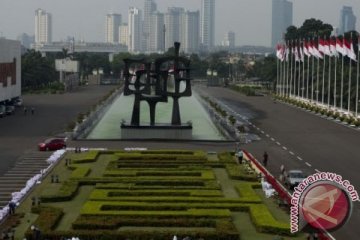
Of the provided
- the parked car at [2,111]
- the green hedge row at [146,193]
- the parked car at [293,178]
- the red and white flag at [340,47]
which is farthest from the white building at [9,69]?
the green hedge row at [146,193]

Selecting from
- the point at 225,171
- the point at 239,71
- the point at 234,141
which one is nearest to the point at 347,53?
the point at 234,141

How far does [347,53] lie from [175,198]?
3526 centimetres

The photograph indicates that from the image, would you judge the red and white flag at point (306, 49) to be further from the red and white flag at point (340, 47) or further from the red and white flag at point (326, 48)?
the red and white flag at point (340, 47)

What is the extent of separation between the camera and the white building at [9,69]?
6525 centimetres

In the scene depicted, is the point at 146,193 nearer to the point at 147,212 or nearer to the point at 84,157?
the point at 147,212

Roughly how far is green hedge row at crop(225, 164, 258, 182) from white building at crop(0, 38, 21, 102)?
119 feet

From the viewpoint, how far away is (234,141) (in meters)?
44.6

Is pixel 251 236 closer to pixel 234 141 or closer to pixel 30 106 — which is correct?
pixel 234 141

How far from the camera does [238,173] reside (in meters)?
31.0

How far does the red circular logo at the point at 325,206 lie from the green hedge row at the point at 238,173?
52.5ft

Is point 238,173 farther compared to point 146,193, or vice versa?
point 238,173

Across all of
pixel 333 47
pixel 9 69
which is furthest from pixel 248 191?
pixel 9 69

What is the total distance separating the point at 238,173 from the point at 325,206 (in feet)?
56.9

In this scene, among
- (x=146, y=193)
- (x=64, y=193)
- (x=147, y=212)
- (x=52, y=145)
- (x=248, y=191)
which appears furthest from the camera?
(x=52, y=145)
